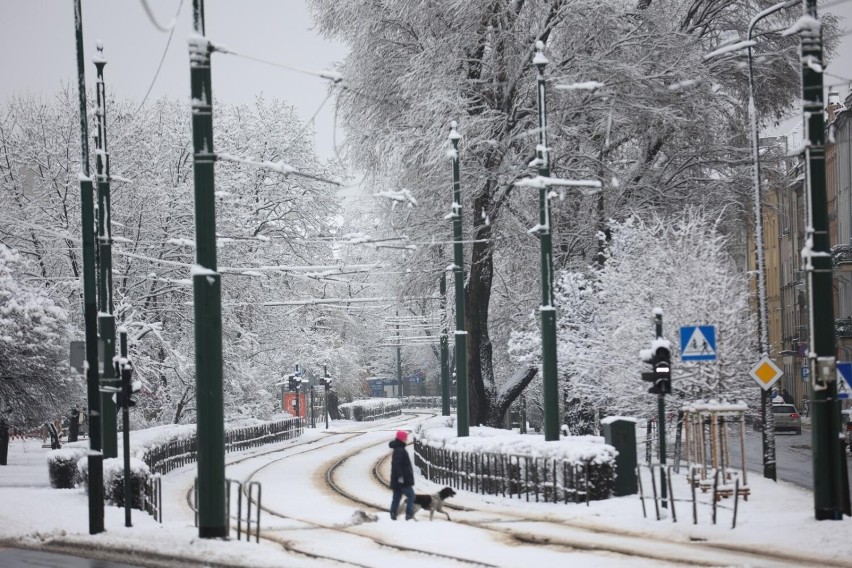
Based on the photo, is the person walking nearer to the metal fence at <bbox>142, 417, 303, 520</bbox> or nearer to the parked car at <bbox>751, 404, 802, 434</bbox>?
the metal fence at <bbox>142, 417, 303, 520</bbox>

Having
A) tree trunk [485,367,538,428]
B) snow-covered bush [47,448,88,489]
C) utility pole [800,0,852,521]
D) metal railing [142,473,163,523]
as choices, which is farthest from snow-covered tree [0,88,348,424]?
utility pole [800,0,852,521]

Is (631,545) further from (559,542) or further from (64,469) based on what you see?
(64,469)

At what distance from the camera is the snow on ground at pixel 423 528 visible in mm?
16812

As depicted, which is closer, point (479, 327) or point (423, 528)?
point (423, 528)

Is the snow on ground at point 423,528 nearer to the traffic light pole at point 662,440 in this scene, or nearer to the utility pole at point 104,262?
the traffic light pole at point 662,440

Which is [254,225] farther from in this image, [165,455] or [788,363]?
[788,363]

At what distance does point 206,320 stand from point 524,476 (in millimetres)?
11442

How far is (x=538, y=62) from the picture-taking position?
26484mm

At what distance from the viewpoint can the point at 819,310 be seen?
18359 millimetres

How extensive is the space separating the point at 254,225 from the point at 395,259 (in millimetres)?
13288

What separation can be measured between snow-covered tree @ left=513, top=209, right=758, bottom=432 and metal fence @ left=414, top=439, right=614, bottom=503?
497 centimetres

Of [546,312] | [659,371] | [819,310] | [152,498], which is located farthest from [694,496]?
[152,498]

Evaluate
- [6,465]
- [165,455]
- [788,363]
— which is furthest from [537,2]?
[788,363]

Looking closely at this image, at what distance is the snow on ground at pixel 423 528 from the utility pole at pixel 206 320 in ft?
2.00
